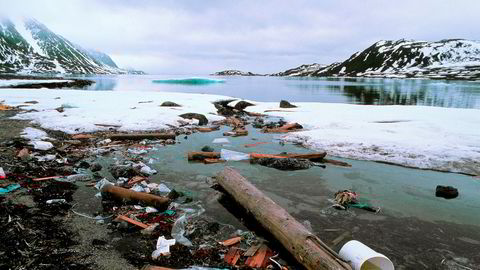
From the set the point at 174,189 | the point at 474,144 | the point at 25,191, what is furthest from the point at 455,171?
the point at 25,191

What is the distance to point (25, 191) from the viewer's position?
21.3 feet

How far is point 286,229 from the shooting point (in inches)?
184

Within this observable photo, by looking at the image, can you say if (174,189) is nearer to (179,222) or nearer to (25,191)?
(179,222)

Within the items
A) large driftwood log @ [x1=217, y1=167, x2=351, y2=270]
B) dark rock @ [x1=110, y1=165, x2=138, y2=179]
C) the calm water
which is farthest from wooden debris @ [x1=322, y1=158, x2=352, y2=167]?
the calm water

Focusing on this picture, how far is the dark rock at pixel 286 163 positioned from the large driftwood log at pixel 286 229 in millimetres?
2635

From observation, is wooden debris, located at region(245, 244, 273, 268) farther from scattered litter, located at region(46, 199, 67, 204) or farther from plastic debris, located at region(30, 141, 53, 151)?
plastic debris, located at region(30, 141, 53, 151)

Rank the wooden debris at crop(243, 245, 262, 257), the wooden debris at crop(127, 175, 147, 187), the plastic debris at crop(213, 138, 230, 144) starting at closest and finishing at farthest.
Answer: the wooden debris at crop(243, 245, 262, 257) < the wooden debris at crop(127, 175, 147, 187) < the plastic debris at crop(213, 138, 230, 144)

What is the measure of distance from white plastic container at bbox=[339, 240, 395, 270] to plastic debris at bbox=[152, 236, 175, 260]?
102 inches

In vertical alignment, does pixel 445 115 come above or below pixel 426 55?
below

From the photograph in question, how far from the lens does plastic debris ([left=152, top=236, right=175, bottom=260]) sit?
14.9 ft

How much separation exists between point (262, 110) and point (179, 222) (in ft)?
64.3

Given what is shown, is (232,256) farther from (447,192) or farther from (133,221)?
(447,192)

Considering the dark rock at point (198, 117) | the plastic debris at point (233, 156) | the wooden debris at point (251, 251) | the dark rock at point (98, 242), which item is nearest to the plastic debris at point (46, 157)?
the plastic debris at point (233, 156)

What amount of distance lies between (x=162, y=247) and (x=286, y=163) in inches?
214
